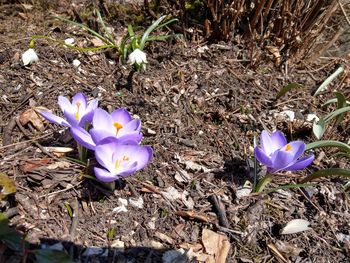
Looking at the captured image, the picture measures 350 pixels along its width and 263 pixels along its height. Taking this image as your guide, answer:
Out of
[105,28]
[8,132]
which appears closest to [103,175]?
[8,132]

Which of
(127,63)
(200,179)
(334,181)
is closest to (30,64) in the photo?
(127,63)

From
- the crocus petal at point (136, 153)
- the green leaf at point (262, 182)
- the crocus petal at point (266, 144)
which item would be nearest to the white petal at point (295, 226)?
the green leaf at point (262, 182)

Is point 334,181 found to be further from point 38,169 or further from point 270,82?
point 38,169

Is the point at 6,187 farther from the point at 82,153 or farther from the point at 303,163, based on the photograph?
the point at 303,163

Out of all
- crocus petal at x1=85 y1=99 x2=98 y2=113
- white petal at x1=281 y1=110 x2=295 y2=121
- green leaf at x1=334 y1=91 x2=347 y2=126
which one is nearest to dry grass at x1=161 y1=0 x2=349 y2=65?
white petal at x1=281 y1=110 x2=295 y2=121

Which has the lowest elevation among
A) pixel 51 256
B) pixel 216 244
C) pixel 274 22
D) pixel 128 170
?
pixel 216 244

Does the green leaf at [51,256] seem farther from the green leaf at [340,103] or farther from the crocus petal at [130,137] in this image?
the green leaf at [340,103]
